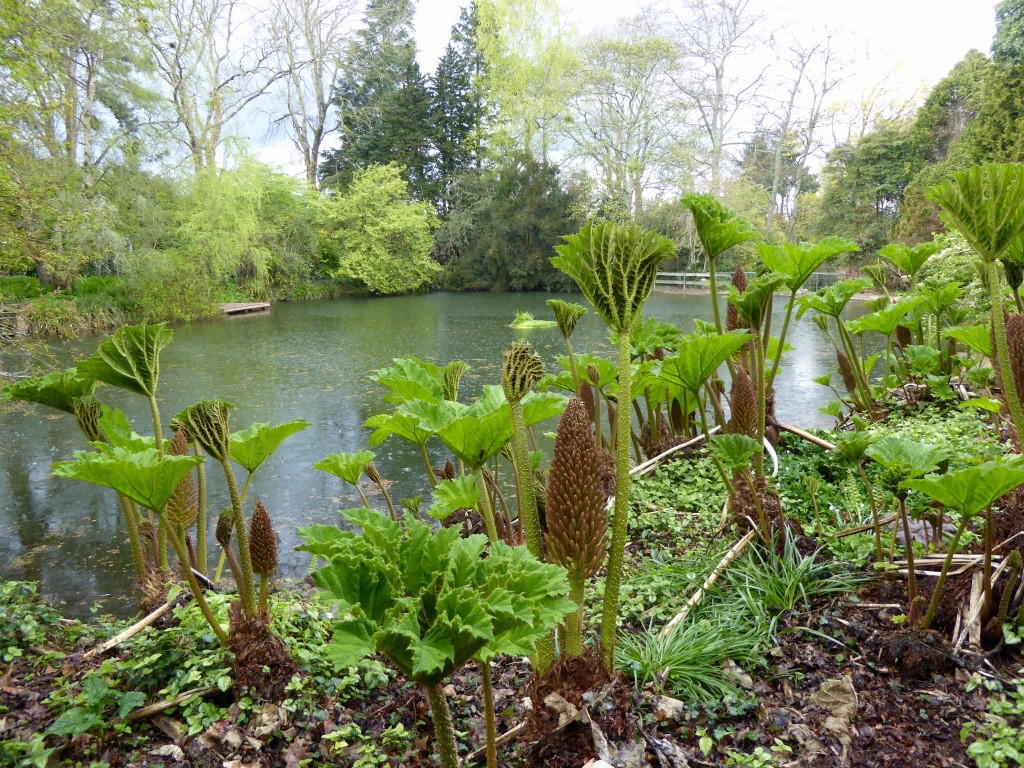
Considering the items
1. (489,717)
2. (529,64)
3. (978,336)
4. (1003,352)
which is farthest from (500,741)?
(529,64)

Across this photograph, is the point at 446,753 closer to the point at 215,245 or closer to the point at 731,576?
the point at 731,576

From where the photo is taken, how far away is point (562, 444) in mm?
1156

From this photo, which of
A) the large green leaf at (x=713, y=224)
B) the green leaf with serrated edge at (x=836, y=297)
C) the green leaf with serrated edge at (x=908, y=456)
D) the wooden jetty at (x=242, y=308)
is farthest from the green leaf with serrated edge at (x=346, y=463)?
the wooden jetty at (x=242, y=308)

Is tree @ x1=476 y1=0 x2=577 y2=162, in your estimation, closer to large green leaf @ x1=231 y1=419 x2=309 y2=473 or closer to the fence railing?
the fence railing

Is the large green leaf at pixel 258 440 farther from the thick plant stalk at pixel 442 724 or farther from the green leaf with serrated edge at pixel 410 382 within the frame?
the thick plant stalk at pixel 442 724

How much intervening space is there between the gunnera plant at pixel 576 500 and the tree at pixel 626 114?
24.0m

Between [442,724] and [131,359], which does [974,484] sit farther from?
[131,359]

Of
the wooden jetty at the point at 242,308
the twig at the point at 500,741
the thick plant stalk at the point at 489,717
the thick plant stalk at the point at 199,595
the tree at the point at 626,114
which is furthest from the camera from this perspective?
the tree at the point at 626,114

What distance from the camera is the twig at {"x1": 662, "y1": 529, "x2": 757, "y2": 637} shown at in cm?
176

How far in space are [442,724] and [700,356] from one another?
1415mm

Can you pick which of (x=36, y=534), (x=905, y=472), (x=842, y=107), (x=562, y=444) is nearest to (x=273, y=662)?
(x=562, y=444)

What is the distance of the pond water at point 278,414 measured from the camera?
3463mm

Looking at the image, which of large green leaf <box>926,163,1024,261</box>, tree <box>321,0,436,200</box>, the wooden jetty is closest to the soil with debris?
large green leaf <box>926,163,1024,261</box>

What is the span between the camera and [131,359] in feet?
6.11
